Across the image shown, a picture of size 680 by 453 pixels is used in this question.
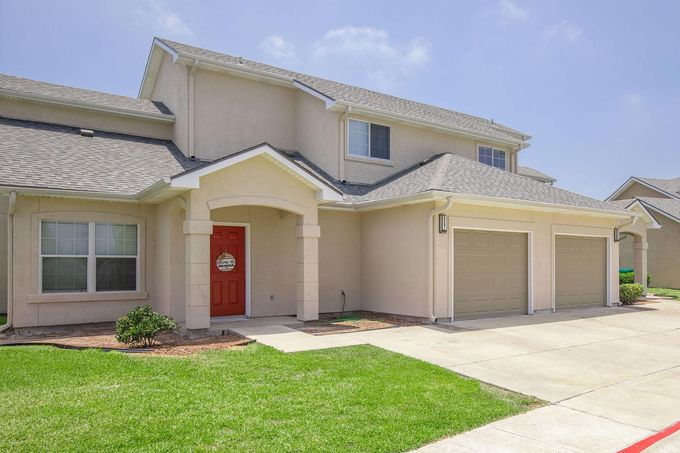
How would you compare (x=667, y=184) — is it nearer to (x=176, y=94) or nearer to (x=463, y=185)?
(x=463, y=185)

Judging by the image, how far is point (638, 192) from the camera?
32.8 m

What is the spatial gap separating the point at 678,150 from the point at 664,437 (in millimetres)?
36473

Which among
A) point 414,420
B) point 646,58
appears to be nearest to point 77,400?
point 414,420

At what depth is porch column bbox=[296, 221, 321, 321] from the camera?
1185 cm

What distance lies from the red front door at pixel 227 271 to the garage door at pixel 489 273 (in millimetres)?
5646

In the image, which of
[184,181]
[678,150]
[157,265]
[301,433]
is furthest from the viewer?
[678,150]

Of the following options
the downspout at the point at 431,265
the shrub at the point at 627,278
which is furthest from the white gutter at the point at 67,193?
the shrub at the point at 627,278

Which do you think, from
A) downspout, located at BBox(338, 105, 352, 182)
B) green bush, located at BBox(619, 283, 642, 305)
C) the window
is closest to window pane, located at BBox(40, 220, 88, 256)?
the window

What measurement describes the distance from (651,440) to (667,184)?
3578cm

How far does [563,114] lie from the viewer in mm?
22422

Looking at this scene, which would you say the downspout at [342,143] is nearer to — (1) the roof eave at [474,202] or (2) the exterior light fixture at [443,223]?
(1) the roof eave at [474,202]

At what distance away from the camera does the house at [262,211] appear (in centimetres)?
1103

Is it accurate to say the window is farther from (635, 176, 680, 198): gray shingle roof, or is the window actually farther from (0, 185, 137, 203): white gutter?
(635, 176, 680, 198): gray shingle roof

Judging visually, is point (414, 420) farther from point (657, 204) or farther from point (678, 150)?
point (678, 150)
